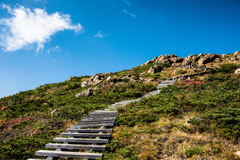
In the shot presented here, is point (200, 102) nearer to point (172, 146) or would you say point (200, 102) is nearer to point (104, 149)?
point (172, 146)

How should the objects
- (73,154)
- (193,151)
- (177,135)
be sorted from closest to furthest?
(193,151)
(73,154)
(177,135)

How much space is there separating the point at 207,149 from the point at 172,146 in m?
1.34

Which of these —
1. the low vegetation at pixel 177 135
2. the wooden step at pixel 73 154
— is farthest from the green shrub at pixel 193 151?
the wooden step at pixel 73 154

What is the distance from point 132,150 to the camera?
6.28 m

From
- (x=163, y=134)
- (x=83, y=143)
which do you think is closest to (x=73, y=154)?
(x=83, y=143)

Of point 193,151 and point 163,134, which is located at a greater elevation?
point 163,134

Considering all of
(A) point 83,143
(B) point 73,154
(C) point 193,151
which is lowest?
(C) point 193,151

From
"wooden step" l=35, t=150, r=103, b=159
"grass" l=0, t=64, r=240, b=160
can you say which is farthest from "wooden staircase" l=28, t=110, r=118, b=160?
"grass" l=0, t=64, r=240, b=160

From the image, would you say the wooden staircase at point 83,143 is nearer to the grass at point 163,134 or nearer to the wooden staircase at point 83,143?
the wooden staircase at point 83,143

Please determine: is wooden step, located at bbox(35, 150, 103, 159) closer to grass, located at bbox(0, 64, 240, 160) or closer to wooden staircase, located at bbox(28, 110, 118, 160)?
wooden staircase, located at bbox(28, 110, 118, 160)

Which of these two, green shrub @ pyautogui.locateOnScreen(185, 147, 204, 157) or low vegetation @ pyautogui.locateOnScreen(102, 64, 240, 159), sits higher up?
low vegetation @ pyautogui.locateOnScreen(102, 64, 240, 159)

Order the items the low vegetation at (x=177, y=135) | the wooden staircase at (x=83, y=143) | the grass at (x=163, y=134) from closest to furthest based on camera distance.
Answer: the low vegetation at (x=177, y=135) → the grass at (x=163, y=134) → the wooden staircase at (x=83, y=143)

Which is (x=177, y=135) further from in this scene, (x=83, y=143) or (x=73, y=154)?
(x=73, y=154)

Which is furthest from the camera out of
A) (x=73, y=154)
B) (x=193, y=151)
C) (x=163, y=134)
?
(x=163, y=134)
